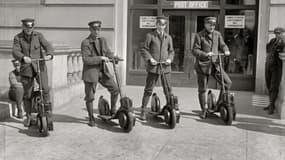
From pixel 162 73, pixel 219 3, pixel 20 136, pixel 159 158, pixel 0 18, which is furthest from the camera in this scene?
pixel 0 18

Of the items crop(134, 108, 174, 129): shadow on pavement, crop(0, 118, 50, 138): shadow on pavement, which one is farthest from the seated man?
crop(134, 108, 174, 129): shadow on pavement

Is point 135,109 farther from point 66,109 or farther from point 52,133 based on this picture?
point 52,133

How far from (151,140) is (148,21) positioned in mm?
6587

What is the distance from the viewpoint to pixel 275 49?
8781 mm

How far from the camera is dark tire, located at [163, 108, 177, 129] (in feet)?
23.8

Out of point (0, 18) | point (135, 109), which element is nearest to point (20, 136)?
point (135, 109)

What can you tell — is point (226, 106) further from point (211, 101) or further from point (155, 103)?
point (155, 103)

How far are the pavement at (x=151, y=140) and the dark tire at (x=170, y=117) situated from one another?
0.38 feet

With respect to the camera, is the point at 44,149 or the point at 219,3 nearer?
the point at 44,149

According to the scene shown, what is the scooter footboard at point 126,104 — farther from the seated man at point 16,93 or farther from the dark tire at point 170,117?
the seated man at point 16,93

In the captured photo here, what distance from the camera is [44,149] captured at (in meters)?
6.10

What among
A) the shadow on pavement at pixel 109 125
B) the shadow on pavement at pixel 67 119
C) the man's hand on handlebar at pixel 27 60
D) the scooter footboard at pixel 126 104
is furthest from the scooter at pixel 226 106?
the man's hand on handlebar at pixel 27 60

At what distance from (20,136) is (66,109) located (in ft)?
7.74

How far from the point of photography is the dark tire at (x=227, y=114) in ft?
25.0
